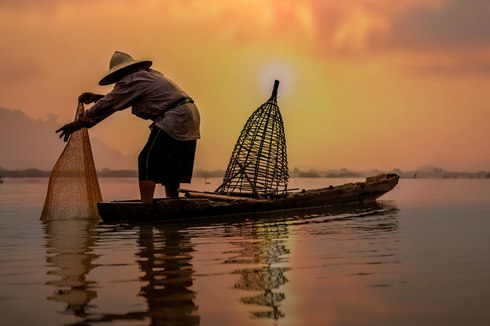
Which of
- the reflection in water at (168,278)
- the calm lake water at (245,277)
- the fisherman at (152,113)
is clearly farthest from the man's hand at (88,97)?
the reflection in water at (168,278)

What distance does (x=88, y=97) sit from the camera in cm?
643

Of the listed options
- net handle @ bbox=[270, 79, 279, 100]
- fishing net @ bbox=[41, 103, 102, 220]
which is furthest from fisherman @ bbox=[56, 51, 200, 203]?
net handle @ bbox=[270, 79, 279, 100]

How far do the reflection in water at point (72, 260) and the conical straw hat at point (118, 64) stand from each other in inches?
Result: 72.4

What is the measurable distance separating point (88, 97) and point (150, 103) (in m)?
0.99

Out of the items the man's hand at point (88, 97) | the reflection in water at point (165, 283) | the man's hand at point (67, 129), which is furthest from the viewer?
the man's hand at point (88, 97)

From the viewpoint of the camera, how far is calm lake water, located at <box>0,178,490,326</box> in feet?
6.83

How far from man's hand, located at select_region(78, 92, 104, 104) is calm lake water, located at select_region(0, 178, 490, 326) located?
200 centimetres

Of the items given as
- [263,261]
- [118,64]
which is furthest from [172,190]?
[263,261]

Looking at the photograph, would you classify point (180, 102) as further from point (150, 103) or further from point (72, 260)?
point (72, 260)

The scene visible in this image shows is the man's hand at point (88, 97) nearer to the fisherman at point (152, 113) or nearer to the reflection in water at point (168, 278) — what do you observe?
the fisherman at point (152, 113)

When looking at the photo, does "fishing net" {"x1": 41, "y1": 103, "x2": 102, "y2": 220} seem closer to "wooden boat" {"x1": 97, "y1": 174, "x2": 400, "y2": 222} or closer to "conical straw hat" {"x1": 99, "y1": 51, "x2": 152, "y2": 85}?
"wooden boat" {"x1": 97, "y1": 174, "x2": 400, "y2": 222}

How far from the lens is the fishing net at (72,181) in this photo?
21.9 feet

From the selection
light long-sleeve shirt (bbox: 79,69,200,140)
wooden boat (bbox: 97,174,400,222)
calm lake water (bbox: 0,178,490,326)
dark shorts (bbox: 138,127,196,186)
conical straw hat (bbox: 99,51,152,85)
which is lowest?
calm lake water (bbox: 0,178,490,326)

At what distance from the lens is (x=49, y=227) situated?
18.9 ft
